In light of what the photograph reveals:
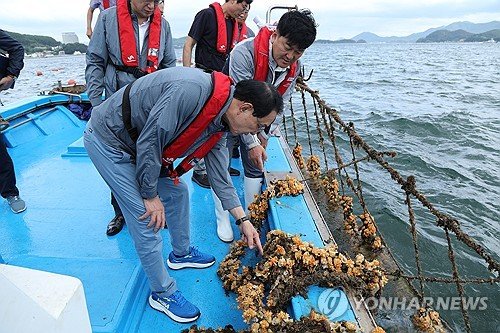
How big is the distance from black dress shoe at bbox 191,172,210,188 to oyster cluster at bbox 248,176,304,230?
0.98 metres

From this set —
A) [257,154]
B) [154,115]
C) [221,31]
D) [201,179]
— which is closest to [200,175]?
[201,179]

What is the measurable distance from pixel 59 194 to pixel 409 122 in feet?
30.9

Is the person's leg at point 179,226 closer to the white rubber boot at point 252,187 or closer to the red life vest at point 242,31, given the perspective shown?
the white rubber boot at point 252,187

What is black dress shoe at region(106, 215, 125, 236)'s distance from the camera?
2.99 m

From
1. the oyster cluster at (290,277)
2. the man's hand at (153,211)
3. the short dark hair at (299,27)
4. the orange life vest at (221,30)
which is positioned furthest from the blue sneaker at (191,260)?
the orange life vest at (221,30)

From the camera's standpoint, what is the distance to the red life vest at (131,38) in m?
2.56

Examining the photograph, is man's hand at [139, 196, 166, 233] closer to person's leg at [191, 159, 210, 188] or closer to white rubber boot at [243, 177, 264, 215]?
white rubber boot at [243, 177, 264, 215]

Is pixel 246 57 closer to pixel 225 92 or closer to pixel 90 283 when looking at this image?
pixel 225 92

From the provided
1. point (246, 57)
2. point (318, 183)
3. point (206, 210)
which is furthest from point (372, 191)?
point (246, 57)

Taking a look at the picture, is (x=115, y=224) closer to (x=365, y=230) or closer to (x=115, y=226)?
(x=115, y=226)

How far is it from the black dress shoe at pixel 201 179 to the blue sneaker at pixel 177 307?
1.66m

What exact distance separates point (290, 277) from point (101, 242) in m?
1.68

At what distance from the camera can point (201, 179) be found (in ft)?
12.8

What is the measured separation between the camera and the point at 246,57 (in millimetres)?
2658
